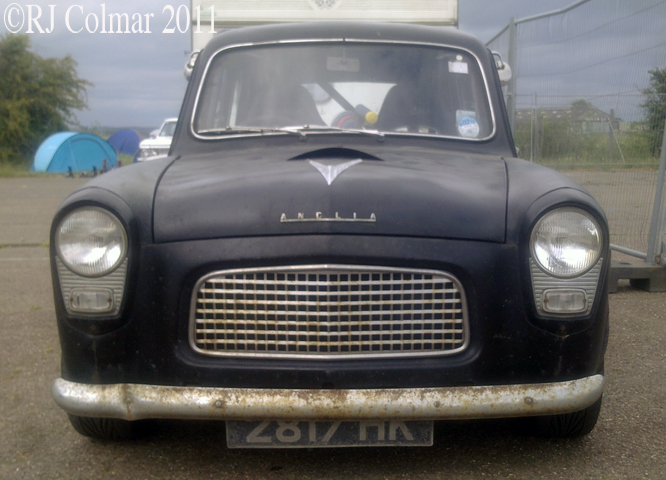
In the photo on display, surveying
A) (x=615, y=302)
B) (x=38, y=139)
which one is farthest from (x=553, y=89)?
(x=38, y=139)

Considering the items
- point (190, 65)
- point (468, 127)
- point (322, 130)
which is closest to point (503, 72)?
point (468, 127)

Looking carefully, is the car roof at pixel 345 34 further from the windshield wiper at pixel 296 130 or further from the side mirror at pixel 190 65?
the windshield wiper at pixel 296 130

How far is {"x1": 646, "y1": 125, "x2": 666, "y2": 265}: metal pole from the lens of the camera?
557 centimetres

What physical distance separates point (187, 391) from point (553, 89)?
216 inches

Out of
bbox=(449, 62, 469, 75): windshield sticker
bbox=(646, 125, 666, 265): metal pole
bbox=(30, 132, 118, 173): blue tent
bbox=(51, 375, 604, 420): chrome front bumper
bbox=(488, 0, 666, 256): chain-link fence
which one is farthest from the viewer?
bbox=(30, 132, 118, 173): blue tent

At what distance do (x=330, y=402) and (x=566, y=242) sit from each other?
959 millimetres

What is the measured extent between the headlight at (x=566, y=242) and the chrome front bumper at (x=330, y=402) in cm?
40

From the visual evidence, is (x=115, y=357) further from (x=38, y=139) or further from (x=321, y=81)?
(x=38, y=139)

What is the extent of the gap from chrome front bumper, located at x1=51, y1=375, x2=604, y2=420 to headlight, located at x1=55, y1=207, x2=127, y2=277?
0.41 m

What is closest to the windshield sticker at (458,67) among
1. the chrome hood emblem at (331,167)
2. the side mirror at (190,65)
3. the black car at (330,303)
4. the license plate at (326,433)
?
the chrome hood emblem at (331,167)

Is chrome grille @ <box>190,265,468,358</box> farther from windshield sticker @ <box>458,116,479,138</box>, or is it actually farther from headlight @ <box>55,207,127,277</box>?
windshield sticker @ <box>458,116,479,138</box>

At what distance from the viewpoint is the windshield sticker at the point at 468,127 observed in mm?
3472

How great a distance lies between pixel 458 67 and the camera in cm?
369

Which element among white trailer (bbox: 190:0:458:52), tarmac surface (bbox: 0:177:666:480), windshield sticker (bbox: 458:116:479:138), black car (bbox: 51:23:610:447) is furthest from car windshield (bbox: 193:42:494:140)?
white trailer (bbox: 190:0:458:52)
